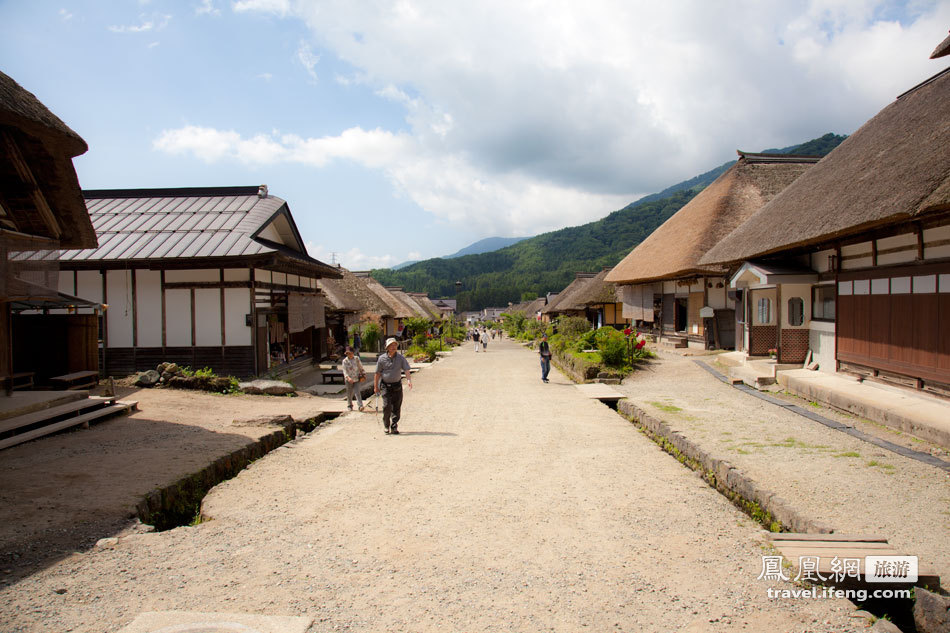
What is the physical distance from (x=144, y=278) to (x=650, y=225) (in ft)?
381

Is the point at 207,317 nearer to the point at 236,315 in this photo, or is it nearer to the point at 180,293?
the point at 236,315

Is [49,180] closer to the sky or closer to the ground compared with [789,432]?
closer to the sky

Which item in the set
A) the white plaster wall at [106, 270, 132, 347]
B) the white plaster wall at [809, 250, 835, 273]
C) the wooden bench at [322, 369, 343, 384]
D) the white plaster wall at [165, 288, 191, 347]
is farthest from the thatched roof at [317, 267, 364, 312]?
the white plaster wall at [809, 250, 835, 273]

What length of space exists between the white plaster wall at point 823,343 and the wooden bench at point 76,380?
15.8 metres

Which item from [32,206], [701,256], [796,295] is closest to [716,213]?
[701,256]

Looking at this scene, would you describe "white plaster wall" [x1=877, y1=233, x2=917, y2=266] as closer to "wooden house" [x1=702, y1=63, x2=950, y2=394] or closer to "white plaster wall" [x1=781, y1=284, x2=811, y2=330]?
"wooden house" [x1=702, y1=63, x2=950, y2=394]

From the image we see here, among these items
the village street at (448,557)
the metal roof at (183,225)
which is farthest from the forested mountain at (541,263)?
the village street at (448,557)

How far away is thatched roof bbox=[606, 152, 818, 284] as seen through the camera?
17.9 metres

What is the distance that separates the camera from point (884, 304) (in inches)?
352

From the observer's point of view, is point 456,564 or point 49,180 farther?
point 49,180

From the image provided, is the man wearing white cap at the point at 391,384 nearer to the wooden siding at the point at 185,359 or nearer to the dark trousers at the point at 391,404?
the dark trousers at the point at 391,404

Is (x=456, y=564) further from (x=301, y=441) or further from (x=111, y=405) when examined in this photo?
(x=111, y=405)

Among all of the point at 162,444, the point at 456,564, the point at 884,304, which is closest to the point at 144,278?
the point at 162,444

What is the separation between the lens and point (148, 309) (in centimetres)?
1356
